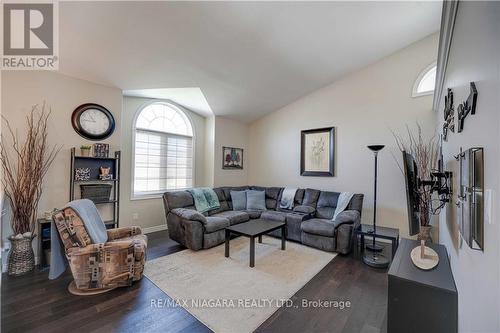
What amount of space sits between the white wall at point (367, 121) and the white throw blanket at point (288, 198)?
390 millimetres

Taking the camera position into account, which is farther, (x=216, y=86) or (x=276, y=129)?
(x=276, y=129)

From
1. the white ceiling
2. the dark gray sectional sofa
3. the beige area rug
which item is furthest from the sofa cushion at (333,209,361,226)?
the white ceiling

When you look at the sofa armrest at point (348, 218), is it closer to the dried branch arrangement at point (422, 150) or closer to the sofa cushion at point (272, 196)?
the dried branch arrangement at point (422, 150)

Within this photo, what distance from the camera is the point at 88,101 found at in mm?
3328

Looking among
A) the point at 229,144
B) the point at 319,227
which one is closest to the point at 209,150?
the point at 229,144

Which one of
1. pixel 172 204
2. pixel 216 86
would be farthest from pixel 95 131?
pixel 216 86

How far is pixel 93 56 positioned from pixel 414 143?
494cm

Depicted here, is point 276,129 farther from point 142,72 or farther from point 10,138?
point 10,138

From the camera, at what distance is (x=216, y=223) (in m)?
3.60

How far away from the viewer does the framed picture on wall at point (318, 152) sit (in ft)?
14.8

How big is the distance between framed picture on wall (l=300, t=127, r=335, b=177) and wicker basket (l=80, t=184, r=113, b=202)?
370cm

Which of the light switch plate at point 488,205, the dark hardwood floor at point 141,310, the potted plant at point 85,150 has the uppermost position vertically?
the potted plant at point 85,150

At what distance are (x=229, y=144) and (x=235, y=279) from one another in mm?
3434

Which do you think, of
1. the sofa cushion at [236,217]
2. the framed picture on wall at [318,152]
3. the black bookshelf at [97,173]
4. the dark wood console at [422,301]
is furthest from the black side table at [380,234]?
the black bookshelf at [97,173]
